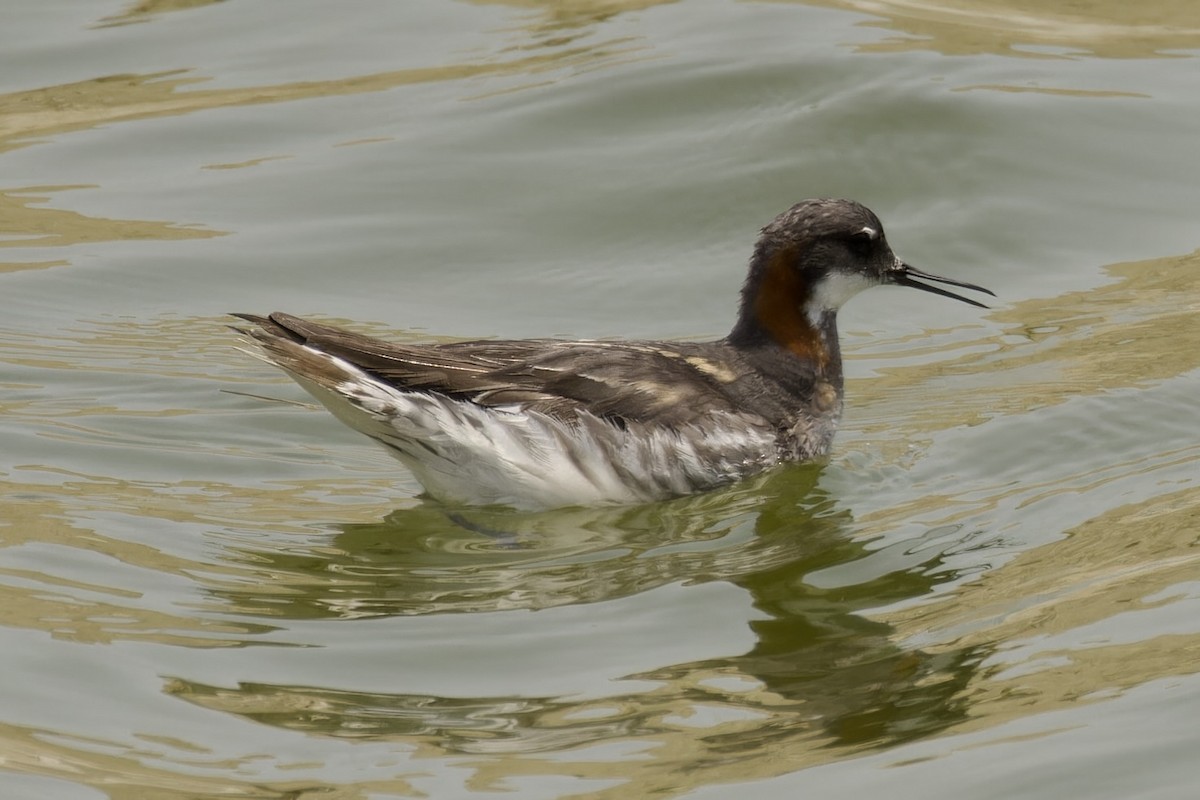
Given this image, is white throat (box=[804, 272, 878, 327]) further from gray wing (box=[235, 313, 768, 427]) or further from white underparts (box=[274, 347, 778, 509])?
white underparts (box=[274, 347, 778, 509])

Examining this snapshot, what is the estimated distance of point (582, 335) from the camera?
34.1 feet

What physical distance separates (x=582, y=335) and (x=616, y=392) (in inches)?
92.8

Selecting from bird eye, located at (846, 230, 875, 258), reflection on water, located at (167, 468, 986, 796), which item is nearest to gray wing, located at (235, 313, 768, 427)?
reflection on water, located at (167, 468, 986, 796)

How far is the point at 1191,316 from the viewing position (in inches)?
396

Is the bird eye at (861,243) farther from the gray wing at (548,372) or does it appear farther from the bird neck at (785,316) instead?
the gray wing at (548,372)

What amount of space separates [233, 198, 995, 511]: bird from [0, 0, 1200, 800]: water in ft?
0.66

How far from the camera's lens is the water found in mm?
5816

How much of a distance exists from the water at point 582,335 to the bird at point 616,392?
0.20 meters

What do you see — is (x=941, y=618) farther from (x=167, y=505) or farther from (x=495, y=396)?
(x=167, y=505)

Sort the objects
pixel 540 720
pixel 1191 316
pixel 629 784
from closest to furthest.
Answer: pixel 629 784
pixel 540 720
pixel 1191 316

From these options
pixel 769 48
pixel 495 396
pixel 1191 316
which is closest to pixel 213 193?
pixel 769 48

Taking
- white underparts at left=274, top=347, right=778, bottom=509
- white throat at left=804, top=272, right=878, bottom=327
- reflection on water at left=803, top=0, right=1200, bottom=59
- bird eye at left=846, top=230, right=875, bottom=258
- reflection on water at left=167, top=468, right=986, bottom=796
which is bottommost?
reflection on water at left=167, top=468, right=986, bottom=796

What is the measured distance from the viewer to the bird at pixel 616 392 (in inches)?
304

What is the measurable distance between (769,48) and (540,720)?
8.24 metres
